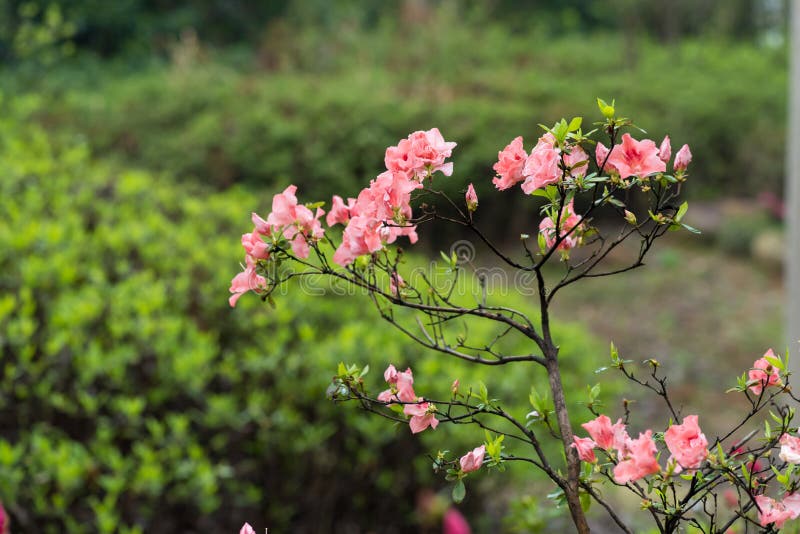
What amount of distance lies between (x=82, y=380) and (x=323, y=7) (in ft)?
47.4

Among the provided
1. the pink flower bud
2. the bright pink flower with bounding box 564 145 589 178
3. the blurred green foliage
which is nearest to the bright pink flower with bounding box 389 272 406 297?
the pink flower bud

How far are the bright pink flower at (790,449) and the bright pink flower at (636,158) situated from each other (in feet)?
0.93

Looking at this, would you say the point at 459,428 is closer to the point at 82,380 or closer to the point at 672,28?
the point at 82,380

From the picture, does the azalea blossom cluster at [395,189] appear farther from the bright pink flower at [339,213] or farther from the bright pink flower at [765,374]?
the bright pink flower at [765,374]

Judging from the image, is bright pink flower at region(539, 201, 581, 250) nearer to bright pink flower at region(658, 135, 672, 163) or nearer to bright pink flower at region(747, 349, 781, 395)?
bright pink flower at region(658, 135, 672, 163)

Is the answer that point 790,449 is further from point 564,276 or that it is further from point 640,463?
point 564,276

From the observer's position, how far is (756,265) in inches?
302

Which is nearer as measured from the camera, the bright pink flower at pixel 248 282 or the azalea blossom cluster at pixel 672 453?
the azalea blossom cluster at pixel 672 453

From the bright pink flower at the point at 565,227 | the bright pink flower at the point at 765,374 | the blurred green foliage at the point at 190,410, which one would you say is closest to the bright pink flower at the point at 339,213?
the bright pink flower at the point at 565,227

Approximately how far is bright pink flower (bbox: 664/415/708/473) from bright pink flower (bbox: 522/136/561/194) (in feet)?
0.88

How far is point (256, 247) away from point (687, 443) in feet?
1.60

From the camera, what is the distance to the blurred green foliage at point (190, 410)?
2.17 meters

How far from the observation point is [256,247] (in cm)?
97

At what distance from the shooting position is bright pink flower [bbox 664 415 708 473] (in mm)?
791
